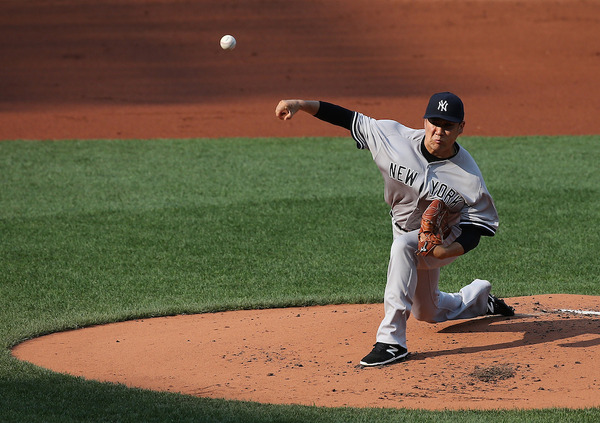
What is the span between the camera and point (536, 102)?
55.6 ft

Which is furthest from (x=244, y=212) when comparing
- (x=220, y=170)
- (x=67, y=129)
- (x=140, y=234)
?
(x=67, y=129)

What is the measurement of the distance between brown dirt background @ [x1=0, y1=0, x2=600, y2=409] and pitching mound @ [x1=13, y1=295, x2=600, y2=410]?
16 millimetres

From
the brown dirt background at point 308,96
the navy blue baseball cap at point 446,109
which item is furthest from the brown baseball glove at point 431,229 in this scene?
the brown dirt background at point 308,96

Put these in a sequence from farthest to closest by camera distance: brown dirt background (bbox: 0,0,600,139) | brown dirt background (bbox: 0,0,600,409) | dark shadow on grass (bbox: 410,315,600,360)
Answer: brown dirt background (bbox: 0,0,600,139) → dark shadow on grass (bbox: 410,315,600,360) → brown dirt background (bbox: 0,0,600,409)

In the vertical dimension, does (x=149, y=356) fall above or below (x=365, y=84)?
below

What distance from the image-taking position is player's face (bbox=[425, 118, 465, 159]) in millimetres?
4809

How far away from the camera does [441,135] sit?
15.8ft

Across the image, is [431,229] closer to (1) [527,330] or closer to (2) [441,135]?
(2) [441,135]

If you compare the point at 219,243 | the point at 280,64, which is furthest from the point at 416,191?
the point at 280,64

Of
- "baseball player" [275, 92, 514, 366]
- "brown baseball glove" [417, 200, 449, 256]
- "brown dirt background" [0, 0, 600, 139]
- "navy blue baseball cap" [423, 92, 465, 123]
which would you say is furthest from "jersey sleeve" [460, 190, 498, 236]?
"brown dirt background" [0, 0, 600, 139]

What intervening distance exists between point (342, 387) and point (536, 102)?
13.5 metres

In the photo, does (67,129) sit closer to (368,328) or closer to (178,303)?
Answer: (178,303)

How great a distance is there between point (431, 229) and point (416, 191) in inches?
12.4

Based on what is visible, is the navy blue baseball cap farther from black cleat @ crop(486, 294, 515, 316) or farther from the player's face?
black cleat @ crop(486, 294, 515, 316)
